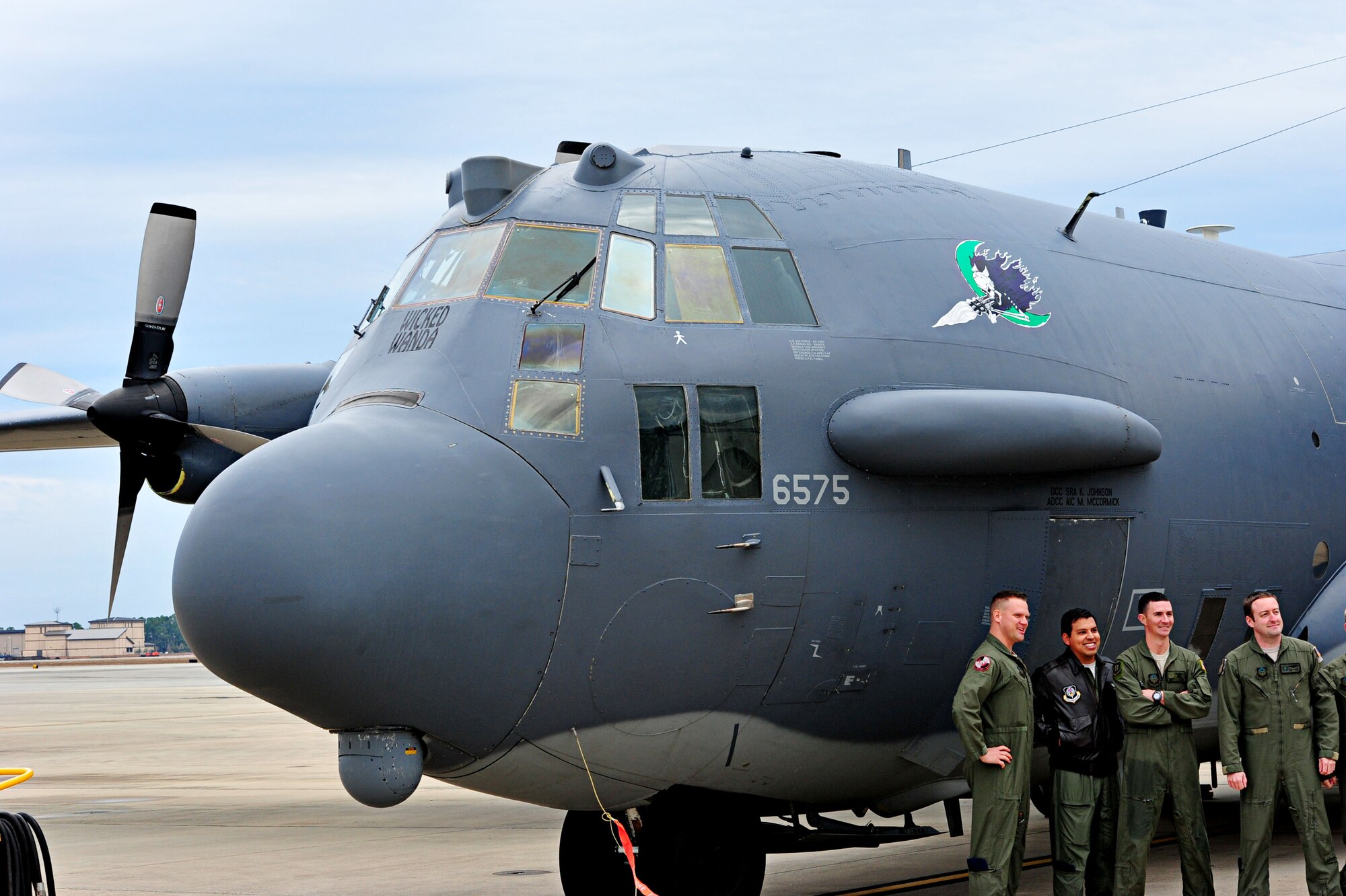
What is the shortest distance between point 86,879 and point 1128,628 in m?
8.97

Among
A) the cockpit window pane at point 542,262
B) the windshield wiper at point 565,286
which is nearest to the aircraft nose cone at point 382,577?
the windshield wiper at point 565,286

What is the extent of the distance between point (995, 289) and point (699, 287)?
2.17 m

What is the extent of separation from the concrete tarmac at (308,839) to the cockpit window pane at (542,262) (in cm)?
507

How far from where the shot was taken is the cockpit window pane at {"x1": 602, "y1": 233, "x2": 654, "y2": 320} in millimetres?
8289

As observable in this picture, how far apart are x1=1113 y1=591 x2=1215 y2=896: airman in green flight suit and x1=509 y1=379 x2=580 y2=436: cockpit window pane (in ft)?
12.4

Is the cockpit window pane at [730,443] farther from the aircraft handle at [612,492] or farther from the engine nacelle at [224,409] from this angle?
the engine nacelle at [224,409]

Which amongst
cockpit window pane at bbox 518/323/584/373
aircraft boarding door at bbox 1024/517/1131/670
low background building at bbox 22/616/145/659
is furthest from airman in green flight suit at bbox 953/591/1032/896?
low background building at bbox 22/616/145/659

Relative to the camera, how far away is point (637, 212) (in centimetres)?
865

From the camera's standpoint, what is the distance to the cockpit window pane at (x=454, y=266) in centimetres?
855

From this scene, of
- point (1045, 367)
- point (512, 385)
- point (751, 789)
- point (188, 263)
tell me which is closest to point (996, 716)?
point (751, 789)

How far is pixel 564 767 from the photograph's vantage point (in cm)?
796

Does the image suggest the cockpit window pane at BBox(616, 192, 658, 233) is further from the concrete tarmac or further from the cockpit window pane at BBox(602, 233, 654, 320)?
the concrete tarmac

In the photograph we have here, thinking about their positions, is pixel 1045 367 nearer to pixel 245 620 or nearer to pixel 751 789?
pixel 751 789

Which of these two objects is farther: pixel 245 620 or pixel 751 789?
pixel 751 789
